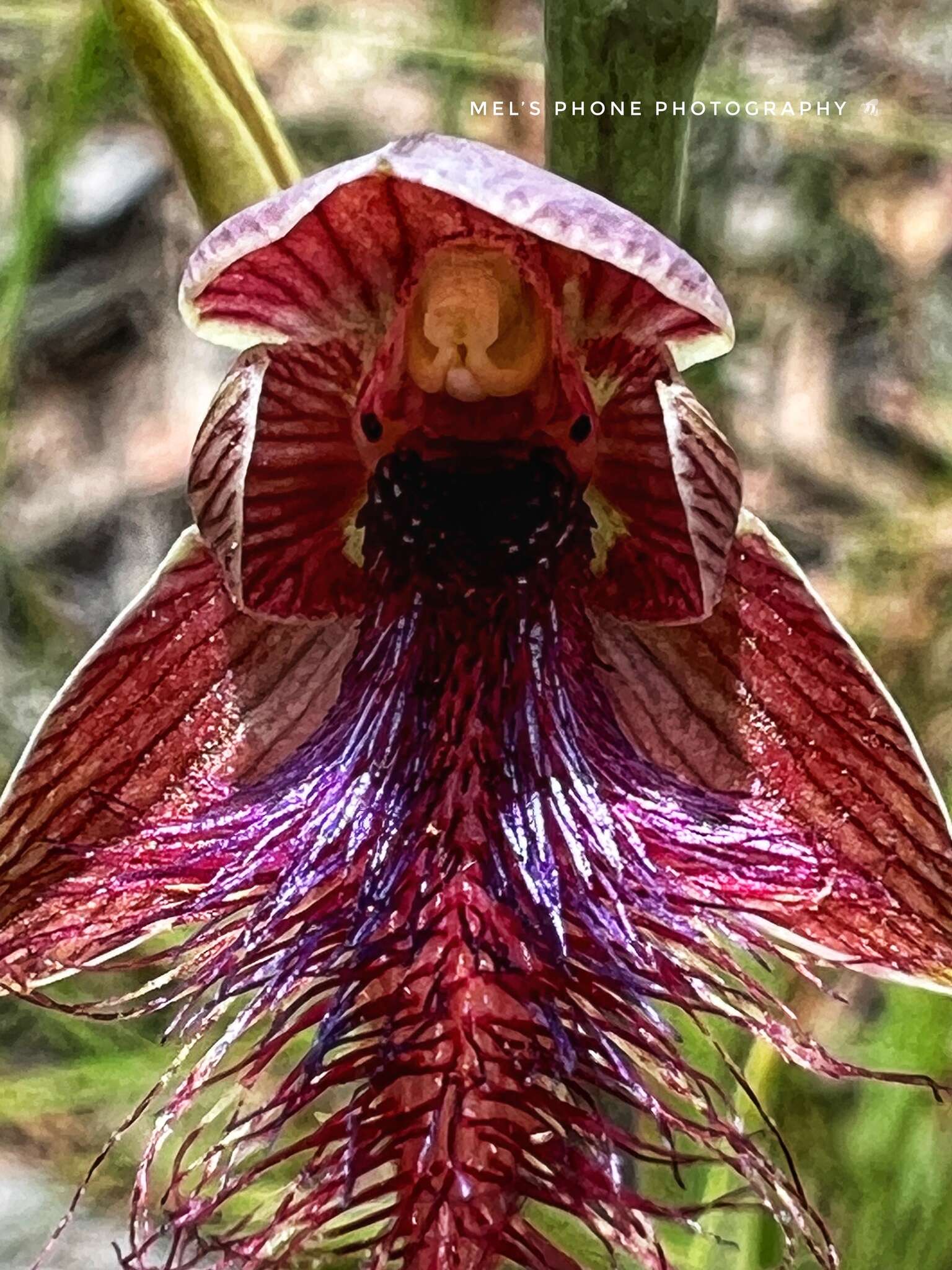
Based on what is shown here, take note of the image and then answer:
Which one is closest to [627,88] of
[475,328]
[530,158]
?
[475,328]

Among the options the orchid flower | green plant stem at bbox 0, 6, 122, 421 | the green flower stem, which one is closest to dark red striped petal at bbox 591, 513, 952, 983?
the orchid flower

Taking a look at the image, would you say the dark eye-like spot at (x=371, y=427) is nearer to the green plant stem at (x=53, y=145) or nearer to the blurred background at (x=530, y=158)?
the green plant stem at (x=53, y=145)

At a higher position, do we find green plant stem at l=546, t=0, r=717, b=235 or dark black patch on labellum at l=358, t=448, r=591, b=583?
green plant stem at l=546, t=0, r=717, b=235

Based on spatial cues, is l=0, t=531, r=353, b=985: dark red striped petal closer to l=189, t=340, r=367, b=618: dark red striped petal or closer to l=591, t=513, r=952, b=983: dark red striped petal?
l=189, t=340, r=367, b=618: dark red striped petal

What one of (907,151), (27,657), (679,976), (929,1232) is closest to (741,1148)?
(679,976)

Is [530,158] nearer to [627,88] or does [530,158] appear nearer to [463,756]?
[627,88]
